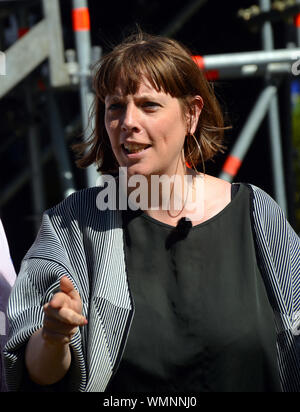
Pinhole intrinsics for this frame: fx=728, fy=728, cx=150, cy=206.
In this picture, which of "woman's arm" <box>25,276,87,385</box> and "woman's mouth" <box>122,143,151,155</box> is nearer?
"woman's arm" <box>25,276,87,385</box>

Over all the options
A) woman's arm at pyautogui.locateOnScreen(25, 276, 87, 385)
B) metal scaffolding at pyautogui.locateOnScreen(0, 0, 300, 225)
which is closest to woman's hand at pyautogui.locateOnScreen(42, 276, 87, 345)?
woman's arm at pyautogui.locateOnScreen(25, 276, 87, 385)

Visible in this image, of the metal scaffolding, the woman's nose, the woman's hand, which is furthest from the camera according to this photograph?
the metal scaffolding

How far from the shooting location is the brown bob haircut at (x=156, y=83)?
186 centimetres

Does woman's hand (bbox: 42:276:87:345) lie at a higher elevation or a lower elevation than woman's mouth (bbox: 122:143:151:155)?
lower

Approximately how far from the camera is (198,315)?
5.82 feet

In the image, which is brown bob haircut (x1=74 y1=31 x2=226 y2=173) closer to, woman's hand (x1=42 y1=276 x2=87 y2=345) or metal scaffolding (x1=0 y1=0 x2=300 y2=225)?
woman's hand (x1=42 y1=276 x2=87 y2=345)

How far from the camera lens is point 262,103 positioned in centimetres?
421

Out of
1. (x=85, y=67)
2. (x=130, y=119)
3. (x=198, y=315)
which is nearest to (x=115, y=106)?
(x=130, y=119)

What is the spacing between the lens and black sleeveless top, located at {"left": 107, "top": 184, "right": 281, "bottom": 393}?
173 cm

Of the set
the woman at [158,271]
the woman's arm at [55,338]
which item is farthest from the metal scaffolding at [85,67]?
the woman's arm at [55,338]

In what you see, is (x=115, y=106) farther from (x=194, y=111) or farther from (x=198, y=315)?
(x=198, y=315)

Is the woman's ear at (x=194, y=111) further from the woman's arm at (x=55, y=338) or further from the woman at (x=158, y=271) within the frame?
the woman's arm at (x=55, y=338)

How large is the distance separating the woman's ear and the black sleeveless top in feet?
0.95
